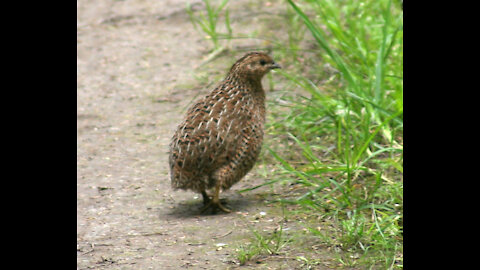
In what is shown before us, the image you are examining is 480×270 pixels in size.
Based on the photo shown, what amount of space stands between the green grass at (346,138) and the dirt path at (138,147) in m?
0.42

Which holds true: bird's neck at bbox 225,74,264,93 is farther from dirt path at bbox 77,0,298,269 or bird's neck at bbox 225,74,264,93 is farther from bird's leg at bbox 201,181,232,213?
bird's leg at bbox 201,181,232,213

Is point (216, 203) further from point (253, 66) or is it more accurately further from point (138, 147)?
point (138, 147)

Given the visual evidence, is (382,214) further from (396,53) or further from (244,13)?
(244,13)

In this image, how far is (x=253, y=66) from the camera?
5477 millimetres

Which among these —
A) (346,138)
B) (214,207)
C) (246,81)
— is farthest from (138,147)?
(346,138)

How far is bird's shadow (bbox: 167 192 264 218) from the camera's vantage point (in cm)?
503

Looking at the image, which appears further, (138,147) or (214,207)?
(138,147)

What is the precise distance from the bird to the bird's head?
272 mm

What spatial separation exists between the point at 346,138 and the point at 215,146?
0.98 meters

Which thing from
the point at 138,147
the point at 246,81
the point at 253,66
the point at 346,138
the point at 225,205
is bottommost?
the point at 225,205

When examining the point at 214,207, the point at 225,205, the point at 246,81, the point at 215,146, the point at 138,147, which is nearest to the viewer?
the point at 215,146

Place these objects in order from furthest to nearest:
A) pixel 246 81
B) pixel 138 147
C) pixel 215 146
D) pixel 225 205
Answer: pixel 138 147 → pixel 246 81 → pixel 225 205 → pixel 215 146

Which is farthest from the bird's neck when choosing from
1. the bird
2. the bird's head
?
the bird

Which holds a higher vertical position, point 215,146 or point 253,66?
point 253,66
